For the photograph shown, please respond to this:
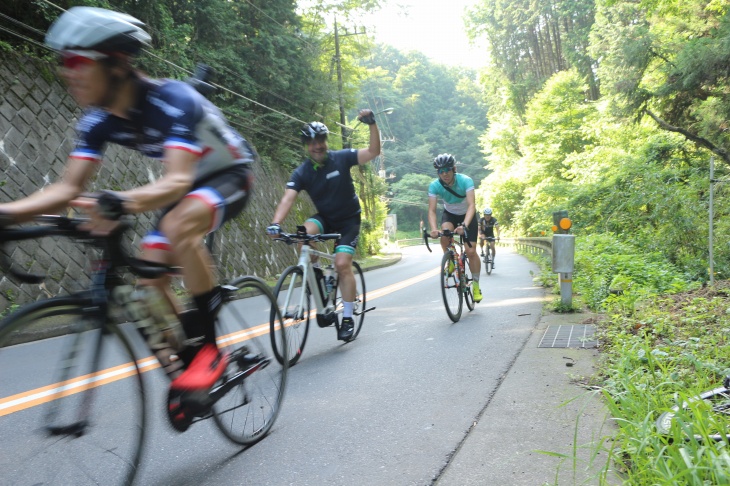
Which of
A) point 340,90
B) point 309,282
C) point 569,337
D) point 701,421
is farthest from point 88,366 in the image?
point 340,90

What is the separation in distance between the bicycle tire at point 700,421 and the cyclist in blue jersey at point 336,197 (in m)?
3.47

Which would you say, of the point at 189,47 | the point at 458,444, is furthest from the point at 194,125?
the point at 189,47

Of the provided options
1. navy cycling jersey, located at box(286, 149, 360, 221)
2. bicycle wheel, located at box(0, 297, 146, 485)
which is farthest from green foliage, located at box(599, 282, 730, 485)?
navy cycling jersey, located at box(286, 149, 360, 221)

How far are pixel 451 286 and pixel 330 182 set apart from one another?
2303mm

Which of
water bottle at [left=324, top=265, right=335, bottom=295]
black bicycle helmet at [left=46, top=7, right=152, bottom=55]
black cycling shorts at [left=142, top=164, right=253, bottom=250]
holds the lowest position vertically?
water bottle at [left=324, top=265, right=335, bottom=295]

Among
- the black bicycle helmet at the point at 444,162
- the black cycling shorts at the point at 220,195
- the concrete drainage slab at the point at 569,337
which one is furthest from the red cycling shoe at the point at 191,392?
the black bicycle helmet at the point at 444,162

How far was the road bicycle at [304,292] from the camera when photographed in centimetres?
485

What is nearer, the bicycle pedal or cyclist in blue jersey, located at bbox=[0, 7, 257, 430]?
cyclist in blue jersey, located at bbox=[0, 7, 257, 430]

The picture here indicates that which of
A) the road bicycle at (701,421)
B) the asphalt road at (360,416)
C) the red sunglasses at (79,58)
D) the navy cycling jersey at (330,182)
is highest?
the red sunglasses at (79,58)

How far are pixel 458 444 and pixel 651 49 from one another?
16641 millimetres

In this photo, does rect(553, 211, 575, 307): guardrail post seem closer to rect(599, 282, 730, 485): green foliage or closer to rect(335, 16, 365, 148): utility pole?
rect(599, 282, 730, 485): green foliage

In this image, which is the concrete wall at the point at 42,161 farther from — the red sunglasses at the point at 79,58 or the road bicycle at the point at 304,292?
the red sunglasses at the point at 79,58

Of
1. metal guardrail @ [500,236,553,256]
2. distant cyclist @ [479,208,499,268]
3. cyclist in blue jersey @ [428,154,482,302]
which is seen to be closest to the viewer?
cyclist in blue jersey @ [428,154,482,302]

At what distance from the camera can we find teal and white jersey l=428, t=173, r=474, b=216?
7.56 metres
